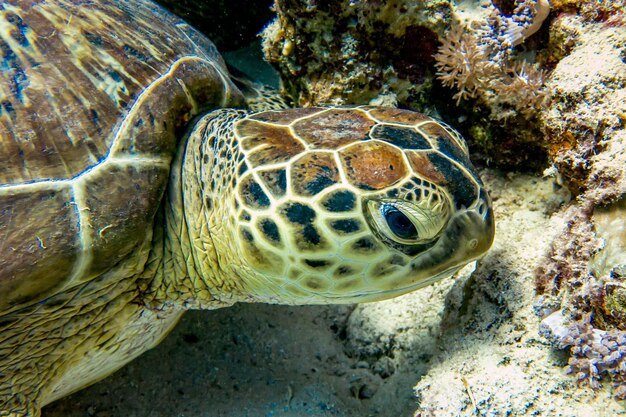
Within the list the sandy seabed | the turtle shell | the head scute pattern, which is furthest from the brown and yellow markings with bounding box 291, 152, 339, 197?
the sandy seabed

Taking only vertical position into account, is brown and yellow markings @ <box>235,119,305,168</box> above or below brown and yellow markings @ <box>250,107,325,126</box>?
below

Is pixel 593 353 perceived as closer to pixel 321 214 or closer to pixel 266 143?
pixel 321 214

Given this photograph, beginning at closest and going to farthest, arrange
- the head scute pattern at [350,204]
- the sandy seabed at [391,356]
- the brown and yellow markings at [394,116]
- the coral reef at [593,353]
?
1. the coral reef at [593,353]
2. the head scute pattern at [350,204]
3. the sandy seabed at [391,356]
4. the brown and yellow markings at [394,116]

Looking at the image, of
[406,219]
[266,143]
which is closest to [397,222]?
[406,219]

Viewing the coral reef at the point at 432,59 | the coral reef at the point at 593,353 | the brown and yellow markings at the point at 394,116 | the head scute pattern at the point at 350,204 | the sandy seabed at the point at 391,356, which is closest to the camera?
the coral reef at the point at 593,353

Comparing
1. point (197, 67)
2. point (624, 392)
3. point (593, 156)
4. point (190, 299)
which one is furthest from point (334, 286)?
point (197, 67)

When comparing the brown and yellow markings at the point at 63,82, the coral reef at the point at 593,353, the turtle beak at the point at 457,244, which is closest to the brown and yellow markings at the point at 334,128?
the turtle beak at the point at 457,244

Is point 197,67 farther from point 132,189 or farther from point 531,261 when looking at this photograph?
point 531,261

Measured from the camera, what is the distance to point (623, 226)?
1.42 meters

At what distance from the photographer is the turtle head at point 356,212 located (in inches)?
55.7

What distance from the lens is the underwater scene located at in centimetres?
144

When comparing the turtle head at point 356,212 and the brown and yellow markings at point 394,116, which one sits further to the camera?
the brown and yellow markings at point 394,116

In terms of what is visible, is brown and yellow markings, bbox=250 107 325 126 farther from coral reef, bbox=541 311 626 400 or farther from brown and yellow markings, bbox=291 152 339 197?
coral reef, bbox=541 311 626 400

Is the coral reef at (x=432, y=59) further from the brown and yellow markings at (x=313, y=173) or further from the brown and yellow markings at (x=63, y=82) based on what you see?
the brown and yellow markings at (x=313, y=173)
